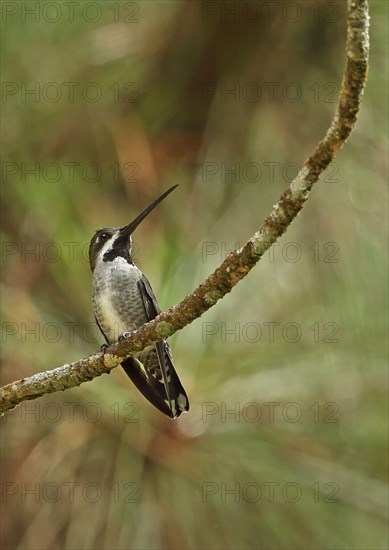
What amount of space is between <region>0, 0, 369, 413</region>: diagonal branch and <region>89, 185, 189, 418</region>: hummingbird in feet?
1.03

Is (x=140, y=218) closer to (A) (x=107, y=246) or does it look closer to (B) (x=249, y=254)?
(A) (x=107, y=246)

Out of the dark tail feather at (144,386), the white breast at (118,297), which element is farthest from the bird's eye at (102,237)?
the dark tail feather at (144,386)

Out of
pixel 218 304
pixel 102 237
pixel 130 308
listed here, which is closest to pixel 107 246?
pixel 102 237

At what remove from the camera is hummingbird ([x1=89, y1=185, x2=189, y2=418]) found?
7.20 ft

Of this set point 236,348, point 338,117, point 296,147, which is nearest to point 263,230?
point 338,117

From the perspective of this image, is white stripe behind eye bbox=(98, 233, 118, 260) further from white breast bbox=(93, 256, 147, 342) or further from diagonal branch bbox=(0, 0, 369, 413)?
diagonal branch bbox=(0, 0, 369, 413)

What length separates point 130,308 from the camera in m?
2.77

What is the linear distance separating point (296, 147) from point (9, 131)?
67cm

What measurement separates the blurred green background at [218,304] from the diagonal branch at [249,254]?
0.30 meters

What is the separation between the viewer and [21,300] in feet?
7.61

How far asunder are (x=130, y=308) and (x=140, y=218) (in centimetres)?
48

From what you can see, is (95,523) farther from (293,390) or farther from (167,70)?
(167,70)

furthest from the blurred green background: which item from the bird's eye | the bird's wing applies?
the bird's eye

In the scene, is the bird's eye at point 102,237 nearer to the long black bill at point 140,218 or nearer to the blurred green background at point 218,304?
the long black bill at point 140,218
